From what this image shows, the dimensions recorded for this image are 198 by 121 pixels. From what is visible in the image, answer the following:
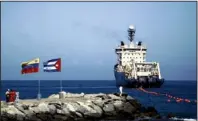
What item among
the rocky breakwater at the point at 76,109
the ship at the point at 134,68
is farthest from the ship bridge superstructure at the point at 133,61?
the rocky breakwater at the point at 76,109

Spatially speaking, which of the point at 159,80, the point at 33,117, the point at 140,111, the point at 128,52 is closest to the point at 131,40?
the point at 128,52

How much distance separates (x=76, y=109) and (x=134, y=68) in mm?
48791

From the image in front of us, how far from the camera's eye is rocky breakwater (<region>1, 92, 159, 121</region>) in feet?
88.3

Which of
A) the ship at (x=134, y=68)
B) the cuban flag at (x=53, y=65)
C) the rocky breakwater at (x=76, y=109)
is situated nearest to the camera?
the rocky breakwater at (x=76, y=109)

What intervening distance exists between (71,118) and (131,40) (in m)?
57.5

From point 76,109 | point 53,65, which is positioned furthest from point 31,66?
point 76,109

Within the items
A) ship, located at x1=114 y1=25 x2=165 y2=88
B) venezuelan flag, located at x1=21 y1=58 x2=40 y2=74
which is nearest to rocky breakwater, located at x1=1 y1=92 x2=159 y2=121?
venezuelan flag, located at x1=21 y1=58 x2=40 y2=74

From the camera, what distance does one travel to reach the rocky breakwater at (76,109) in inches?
1060

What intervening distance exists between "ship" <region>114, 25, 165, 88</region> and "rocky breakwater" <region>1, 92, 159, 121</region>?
4558cm

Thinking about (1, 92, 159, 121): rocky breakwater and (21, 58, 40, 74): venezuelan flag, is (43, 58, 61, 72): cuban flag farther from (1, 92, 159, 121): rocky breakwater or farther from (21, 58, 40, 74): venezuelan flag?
(1, 92, 159, 121): rocky breakwater

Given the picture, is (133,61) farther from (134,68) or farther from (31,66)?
(31,66)

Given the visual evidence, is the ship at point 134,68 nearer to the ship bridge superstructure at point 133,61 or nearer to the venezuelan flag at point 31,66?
the ship bridge superstructure at point 133,61

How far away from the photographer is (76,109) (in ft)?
93.0

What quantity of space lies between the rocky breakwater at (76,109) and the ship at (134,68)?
4558 centimetres
